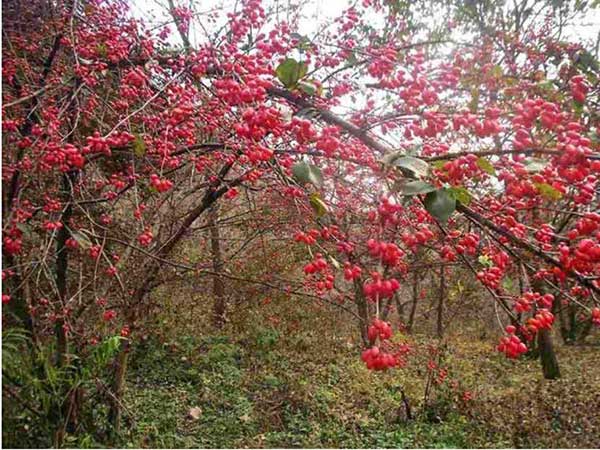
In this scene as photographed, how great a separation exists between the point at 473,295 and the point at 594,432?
3.47 metres

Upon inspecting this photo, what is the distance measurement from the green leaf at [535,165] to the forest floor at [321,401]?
3.46 metres

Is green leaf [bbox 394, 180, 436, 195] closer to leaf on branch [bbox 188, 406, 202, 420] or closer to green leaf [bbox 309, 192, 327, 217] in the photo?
green leaf [bbox 309, 192, 327, 217]

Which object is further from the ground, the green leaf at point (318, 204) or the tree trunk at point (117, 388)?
the green leaf at point (318, 204)

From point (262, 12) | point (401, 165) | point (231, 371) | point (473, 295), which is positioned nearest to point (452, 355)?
point (473, 295)

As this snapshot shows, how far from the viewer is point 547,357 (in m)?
6.12

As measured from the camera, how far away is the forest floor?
398 centimetres

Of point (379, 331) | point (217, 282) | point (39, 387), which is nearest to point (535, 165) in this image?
point (379, 331)

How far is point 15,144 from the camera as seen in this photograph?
6.33 ft

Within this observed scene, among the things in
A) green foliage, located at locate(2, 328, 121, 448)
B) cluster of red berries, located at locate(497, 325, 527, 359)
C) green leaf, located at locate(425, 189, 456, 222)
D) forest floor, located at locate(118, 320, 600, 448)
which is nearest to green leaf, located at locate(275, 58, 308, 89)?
green leaf, located at locate(425, 189, 456, 222)

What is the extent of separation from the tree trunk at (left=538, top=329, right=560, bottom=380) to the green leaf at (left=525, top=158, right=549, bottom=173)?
5.97m

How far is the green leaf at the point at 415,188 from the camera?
91cm

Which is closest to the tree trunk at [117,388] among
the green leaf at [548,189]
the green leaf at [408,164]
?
the green leaf at [408,164]

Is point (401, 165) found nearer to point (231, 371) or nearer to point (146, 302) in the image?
point (146, 302)

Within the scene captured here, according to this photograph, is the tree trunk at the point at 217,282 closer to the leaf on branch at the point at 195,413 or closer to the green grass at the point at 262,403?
the green grass at the point at 262,403
